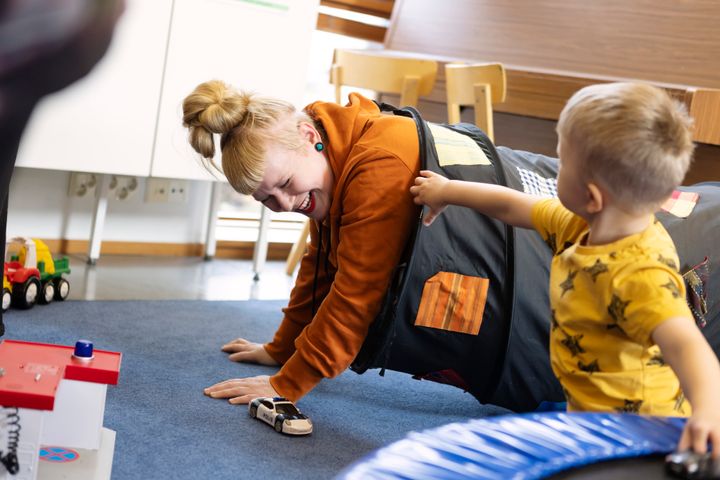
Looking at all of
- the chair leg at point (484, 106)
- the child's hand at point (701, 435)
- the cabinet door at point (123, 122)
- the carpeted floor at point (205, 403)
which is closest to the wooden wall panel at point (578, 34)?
the chair leg at point (484, 106)

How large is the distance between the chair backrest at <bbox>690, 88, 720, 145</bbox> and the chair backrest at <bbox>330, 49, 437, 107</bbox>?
0.81m

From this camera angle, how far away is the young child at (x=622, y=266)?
91 cm

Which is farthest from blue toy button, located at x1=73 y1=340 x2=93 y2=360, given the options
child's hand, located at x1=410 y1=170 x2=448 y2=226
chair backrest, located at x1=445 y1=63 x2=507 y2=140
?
chair backrest, located at x1=445 y1=63 x2=507 y2=140

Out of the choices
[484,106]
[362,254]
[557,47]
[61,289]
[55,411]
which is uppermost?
[557,47]

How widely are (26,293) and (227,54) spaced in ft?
3.32

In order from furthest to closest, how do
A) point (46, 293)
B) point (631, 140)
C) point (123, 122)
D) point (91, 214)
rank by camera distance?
1. point (91, 214)
2. point (123, 122)
3. point (46, 293)
4. point (631, 140)

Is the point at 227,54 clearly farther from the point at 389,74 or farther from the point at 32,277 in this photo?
the point at 32,277

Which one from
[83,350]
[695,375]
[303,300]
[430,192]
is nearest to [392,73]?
[303,300]

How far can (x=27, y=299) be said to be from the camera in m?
2.02

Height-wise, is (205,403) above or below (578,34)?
below

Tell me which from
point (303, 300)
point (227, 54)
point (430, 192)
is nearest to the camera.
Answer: point (430, 192)

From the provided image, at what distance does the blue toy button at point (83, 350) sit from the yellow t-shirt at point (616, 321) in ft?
2.07

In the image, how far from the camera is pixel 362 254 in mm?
1433

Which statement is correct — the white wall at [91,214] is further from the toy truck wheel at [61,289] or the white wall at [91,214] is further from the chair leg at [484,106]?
the chair leg at [484,106]
